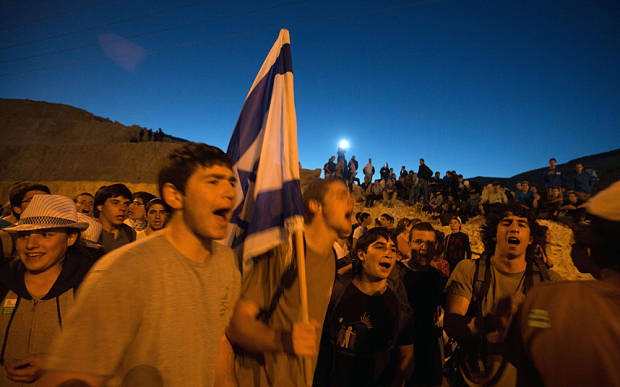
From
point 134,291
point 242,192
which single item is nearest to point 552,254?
point 242,192

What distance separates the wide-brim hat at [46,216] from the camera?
1.78 m

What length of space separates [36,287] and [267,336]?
1.47m

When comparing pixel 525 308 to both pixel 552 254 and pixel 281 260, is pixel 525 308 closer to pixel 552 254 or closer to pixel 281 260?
pixel 281 260

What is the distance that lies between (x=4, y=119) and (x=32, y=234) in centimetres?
6734

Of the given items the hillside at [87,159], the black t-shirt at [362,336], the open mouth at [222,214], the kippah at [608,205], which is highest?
the hillside at [87,159]

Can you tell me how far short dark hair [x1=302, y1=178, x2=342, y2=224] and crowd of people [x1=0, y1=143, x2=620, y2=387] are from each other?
12 mm

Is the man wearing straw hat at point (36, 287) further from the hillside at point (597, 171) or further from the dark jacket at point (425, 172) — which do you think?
the hillside at point (597, 171)

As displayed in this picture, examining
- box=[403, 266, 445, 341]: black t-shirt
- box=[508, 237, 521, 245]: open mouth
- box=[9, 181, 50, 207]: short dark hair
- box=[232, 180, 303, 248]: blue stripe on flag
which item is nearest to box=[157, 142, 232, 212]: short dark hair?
box=[232, 180, 303, 248]: blue stripe on flag

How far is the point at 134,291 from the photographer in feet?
3.32

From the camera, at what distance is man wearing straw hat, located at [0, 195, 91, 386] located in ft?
5.30

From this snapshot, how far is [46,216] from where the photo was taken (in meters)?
1.84

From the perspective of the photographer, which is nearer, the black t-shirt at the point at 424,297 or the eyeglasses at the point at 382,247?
the eyeglasses at the point at 382,247

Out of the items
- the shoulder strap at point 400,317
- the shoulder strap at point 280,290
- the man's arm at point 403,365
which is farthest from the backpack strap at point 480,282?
the shoulder strap at point 280,290

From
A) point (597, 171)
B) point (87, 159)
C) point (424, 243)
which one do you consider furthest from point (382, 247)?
point (87, 159)
